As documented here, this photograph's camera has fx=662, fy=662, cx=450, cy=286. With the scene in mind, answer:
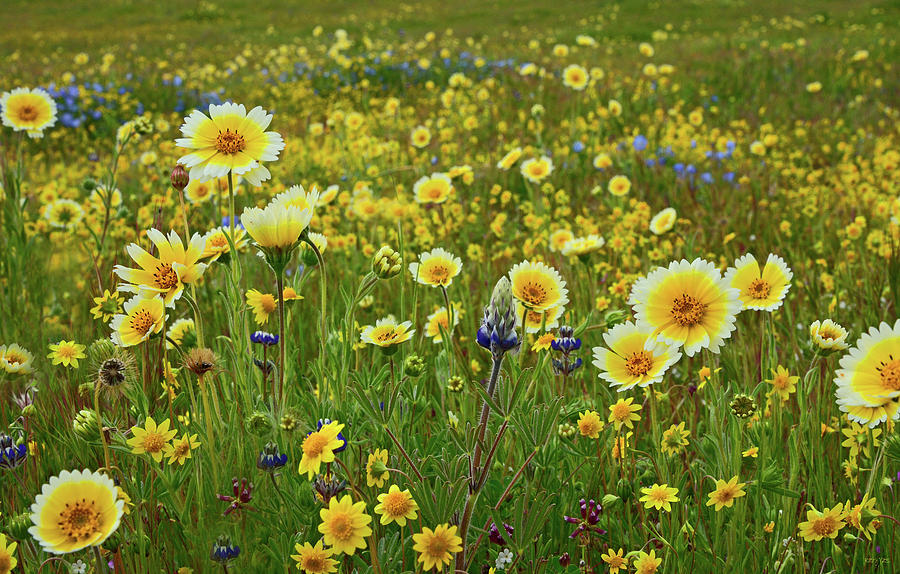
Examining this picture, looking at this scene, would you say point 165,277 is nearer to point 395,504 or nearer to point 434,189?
point 395,504

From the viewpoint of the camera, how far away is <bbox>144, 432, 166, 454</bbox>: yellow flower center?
49.0 inches

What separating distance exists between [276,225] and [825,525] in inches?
46.6

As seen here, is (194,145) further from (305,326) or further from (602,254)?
(602,254)

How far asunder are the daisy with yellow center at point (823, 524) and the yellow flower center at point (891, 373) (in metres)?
0.31

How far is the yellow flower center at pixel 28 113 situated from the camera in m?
2.46

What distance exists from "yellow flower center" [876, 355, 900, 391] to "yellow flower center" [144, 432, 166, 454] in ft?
4.21

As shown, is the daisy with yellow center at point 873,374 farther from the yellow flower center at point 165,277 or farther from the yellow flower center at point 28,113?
the yellow flower center at point 28,113

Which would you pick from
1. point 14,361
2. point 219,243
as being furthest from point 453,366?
point 14,361

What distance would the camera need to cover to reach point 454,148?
17.9ft

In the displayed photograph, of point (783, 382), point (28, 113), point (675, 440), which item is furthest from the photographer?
point (28, 113)

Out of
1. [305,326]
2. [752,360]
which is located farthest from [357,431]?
[752,360]

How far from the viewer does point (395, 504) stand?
1176mm

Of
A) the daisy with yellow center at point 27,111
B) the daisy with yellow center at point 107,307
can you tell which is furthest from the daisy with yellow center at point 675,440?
the daisy with yellow center at point 27,111

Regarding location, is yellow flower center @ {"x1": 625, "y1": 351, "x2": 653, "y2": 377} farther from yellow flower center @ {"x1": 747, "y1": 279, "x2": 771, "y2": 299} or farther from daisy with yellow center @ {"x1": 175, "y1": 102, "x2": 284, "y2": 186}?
daisy with yellow center @ {"x1": 175, "y1": 102, "x2": 284, "y2": 186}
